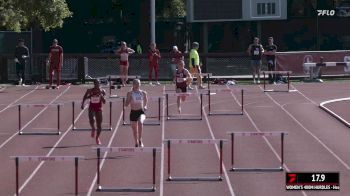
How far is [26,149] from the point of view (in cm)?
2402

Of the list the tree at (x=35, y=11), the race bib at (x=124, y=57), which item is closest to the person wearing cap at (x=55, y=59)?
the race bib at (x=124, y=57)

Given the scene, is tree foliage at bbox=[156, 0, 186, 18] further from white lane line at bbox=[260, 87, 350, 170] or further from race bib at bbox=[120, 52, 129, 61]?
white lane line at bbox=[260, 87, 350, 170]

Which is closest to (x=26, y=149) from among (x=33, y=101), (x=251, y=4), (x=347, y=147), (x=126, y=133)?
(x=126, y=133)

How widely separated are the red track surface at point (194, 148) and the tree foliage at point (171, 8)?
35.7 meters

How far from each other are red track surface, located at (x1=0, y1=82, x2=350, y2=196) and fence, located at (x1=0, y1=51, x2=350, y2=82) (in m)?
6.01

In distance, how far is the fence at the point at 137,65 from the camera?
4238 centimetres

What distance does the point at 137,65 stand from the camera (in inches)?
1703

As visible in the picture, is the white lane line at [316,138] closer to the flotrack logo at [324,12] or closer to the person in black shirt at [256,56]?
the person in black shirt at [256,56]

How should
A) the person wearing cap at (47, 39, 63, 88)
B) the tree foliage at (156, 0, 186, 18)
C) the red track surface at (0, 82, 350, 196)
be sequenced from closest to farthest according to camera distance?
the red track surface at (0, 82, 350, 196) < the person wearing cap at (47, 39, 63, 88) < the tree foliage at (156, 0, 186, 18)

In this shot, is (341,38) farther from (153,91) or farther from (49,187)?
(49,187)

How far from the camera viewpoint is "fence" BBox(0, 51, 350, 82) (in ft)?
139

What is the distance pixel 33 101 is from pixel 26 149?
10832 millimetres

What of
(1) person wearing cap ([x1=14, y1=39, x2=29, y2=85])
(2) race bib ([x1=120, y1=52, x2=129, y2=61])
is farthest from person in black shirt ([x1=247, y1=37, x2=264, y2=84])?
(1) person wearing cap ([x1=14, y1=39, x2=29, y2=85])

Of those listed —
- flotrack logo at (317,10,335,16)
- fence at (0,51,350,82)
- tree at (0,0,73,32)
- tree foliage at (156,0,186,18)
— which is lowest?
fence at (0,51,350,82)
